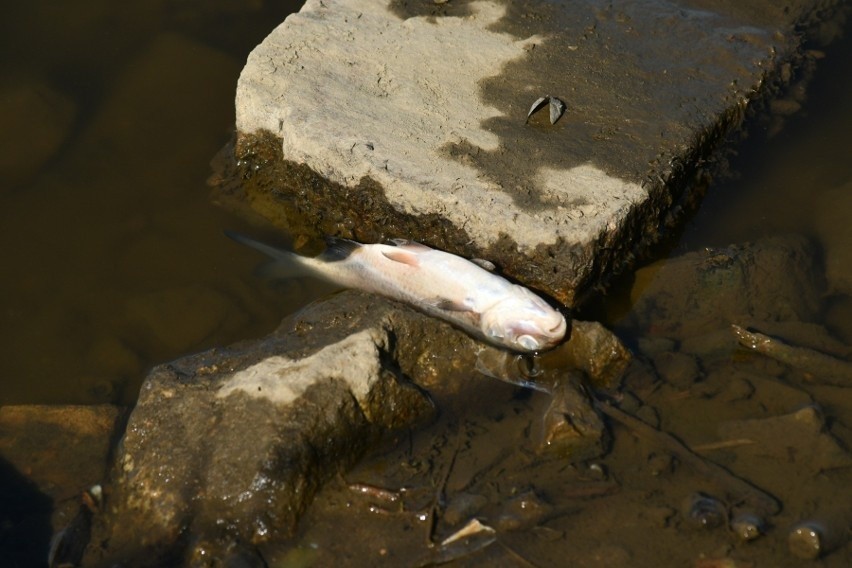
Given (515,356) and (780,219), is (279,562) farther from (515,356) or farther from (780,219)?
(780,219)

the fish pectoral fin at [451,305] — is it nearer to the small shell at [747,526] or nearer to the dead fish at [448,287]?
the dead fish at [448,287]

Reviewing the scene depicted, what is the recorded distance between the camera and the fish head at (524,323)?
15.7 ft

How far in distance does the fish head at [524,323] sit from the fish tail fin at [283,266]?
1.22 meters

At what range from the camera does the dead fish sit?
482cm

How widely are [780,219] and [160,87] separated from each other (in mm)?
4821

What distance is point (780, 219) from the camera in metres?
6.05

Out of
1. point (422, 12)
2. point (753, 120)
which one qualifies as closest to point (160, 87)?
point (422, 12)

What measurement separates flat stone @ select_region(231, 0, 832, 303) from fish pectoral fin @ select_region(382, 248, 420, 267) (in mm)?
241

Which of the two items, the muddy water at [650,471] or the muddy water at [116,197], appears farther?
the muddy water at [116,197]

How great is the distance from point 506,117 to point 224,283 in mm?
2081

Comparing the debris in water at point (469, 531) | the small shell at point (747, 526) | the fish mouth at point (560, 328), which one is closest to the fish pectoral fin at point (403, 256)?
the fish mouth at point (560, 328)

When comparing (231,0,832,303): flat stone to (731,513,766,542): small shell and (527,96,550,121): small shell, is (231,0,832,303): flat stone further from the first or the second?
(731,513,766,542): small shell

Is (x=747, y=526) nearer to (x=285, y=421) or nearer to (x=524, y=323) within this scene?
(x=524, y=323)

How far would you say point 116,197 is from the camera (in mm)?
6422
